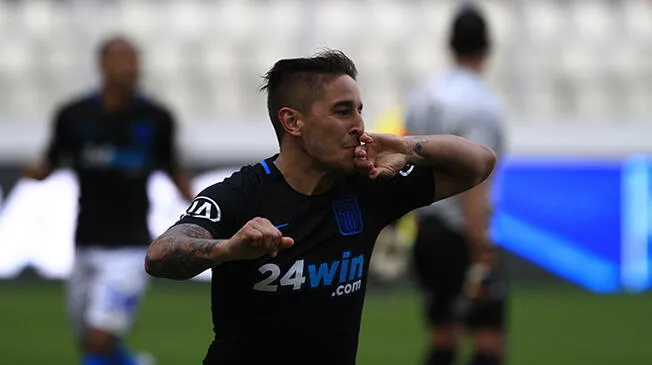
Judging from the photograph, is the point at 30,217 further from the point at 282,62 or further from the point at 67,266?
the point at 282,62

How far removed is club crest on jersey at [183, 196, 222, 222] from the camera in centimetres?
481

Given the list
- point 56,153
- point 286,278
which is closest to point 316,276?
point 286,278

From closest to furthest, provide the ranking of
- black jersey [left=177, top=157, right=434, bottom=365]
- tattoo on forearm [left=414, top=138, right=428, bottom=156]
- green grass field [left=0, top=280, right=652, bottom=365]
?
1. black jersey [left=177, top=157, right=434, bottom=365]
2. tattoo on forearm [left=414, top=138, right=428, bottom=156]
3. green grass field [left=0, top=280, right=652, bottom=365]

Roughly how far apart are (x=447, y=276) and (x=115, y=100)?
266 cm

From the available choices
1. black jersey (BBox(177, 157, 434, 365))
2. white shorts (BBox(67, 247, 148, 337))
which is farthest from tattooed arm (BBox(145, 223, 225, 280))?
white shorts (BBox(67, 247, 148, 337))

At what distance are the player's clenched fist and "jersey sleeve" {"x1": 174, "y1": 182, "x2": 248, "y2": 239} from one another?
417 millimetres

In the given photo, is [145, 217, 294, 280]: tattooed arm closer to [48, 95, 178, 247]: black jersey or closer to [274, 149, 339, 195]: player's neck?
[274, 149, 339, 195]: player's neck

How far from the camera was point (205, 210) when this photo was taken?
15.8 feet

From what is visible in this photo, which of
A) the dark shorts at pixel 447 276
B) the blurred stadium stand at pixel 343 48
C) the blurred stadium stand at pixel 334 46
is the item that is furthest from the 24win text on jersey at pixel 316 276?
the blurred stadium stand at pixel 343 48

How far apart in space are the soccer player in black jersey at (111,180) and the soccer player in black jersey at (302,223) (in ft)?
14.1

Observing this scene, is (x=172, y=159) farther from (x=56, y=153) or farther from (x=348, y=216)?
(x=348, y=216)

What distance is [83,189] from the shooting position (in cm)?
946

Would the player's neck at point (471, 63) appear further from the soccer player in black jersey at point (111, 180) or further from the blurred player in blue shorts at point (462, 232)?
the soccer player in black jersey at point (111, 180)

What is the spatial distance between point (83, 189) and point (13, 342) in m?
2.98
